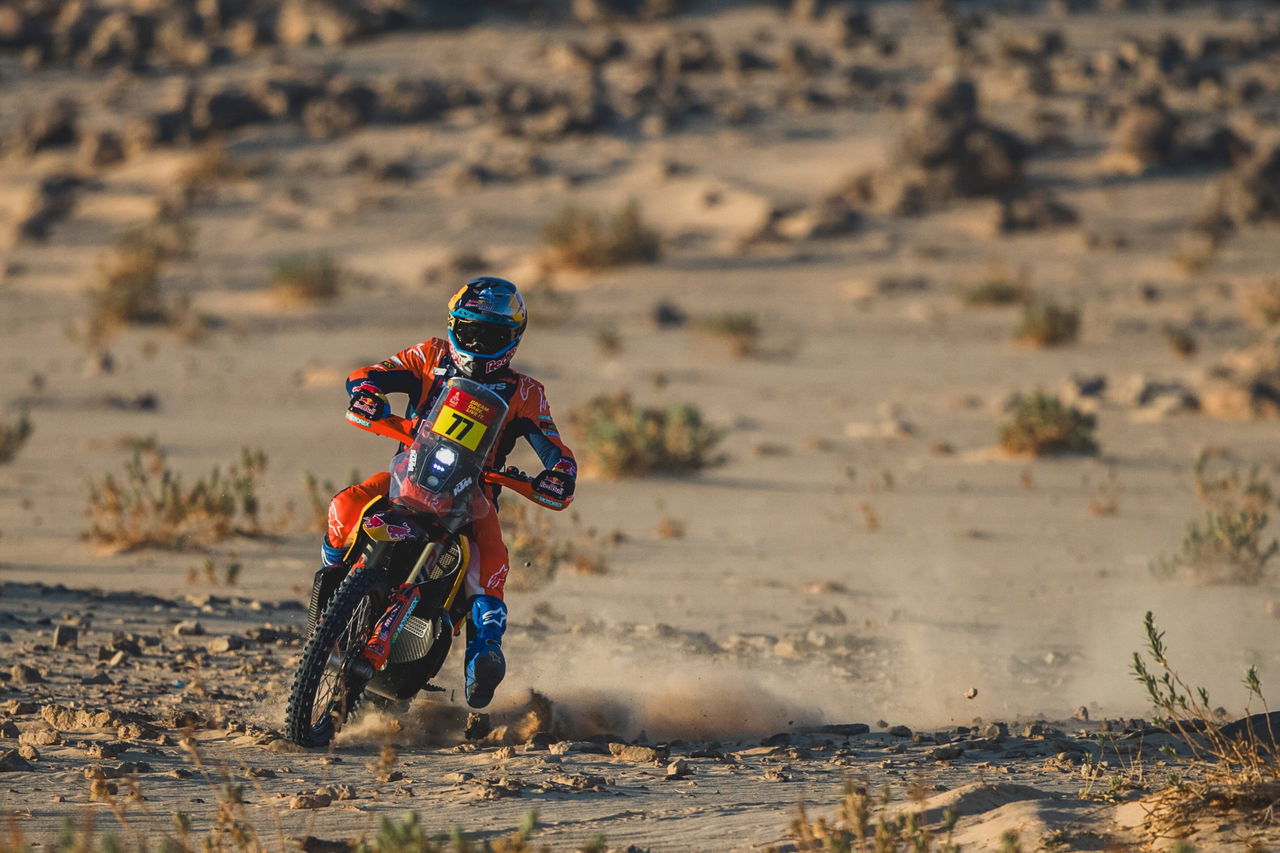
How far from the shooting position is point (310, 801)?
4875 mm

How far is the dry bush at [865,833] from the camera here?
398cm

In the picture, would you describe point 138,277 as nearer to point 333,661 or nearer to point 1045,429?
point 1045,429

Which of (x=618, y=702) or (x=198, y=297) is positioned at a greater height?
(x=198, y=297)

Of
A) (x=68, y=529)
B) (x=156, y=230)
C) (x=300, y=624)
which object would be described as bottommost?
(x=300, y=624)

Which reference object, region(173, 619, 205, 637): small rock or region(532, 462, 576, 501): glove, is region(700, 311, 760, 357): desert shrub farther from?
region(532, 462, 576, 501): glove

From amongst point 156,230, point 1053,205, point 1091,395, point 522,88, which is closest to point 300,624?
point 1091,395

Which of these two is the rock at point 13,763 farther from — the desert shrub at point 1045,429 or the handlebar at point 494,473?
the desert shrub at point 1045,429

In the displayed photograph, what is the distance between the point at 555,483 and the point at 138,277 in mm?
16184

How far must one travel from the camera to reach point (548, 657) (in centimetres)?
761

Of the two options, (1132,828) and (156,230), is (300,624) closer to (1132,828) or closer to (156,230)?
(1132,828)

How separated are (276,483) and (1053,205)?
16.3 m

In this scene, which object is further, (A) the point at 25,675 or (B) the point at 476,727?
(A) the point at 25,675

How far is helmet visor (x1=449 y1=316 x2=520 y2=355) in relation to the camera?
5.85 metres

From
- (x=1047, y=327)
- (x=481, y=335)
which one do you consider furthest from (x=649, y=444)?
(x=1047, y=327)
